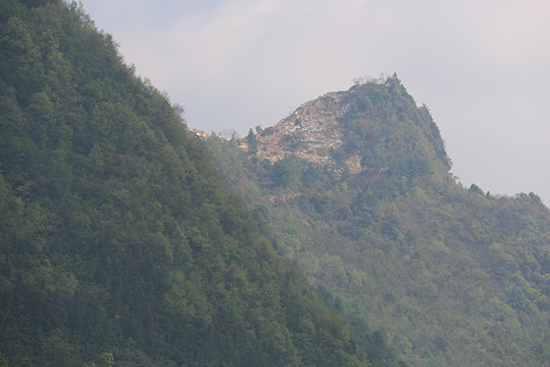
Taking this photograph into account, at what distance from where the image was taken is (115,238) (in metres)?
51.1

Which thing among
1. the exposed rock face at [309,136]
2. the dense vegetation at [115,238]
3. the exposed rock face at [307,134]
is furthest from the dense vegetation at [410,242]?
the dense vegetation at [115,238]

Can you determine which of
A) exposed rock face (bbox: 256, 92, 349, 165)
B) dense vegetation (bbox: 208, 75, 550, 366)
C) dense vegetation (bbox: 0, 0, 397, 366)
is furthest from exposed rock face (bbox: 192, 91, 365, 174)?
dense vegetation (bbox: 0, 0, 397, 366)

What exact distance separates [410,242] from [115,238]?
59.5 meters

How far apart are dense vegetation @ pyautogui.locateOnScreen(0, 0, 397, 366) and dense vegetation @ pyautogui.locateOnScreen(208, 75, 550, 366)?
14.1 meters

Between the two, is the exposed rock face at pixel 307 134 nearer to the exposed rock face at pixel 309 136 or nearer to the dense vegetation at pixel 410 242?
the exposed rock face at pixel 309 136

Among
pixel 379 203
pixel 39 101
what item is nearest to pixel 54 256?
pixel 39 101

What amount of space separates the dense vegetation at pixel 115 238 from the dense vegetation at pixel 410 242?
14.1 meters

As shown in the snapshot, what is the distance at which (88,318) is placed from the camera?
46312 millimetres

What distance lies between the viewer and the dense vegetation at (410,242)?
8219cm

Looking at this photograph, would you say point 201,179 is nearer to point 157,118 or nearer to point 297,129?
point 157,118

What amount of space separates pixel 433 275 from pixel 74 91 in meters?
59.8

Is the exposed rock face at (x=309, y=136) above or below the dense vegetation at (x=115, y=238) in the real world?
above

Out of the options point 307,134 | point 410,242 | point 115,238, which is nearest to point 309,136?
point 307,134

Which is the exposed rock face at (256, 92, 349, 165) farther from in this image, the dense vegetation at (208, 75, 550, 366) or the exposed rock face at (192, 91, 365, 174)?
the dense vegetation at (208, 75, 550, 366)
